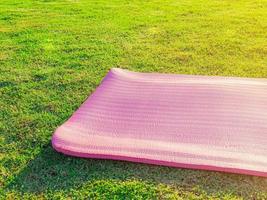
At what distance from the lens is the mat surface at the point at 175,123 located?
8.18ft

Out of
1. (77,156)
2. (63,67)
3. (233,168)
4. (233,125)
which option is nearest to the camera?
(233,168)

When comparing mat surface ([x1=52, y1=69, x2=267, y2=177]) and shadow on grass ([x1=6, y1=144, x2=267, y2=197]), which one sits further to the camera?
mat surface ([x1=52, y1=69, x2=267, y2=177])

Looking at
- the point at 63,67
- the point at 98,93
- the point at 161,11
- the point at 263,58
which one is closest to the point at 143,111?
the point at 98,93

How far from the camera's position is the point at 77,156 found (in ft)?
8.38

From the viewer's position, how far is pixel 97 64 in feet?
13.4

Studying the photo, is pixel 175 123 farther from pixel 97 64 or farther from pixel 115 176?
pixel 97 64

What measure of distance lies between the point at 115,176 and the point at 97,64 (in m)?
1.83

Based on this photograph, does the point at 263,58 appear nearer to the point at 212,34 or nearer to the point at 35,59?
the point at 212,34

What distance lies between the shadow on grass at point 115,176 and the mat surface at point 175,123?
1.5 inches

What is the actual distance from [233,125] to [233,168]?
48 cm

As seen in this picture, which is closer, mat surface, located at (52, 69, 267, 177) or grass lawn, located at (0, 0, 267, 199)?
grass lawn, located at (0, 0, 267, 199)

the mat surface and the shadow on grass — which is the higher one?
the mat surface

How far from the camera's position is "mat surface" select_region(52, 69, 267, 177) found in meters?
2.49

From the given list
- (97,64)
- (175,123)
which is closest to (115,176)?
(175,123)
